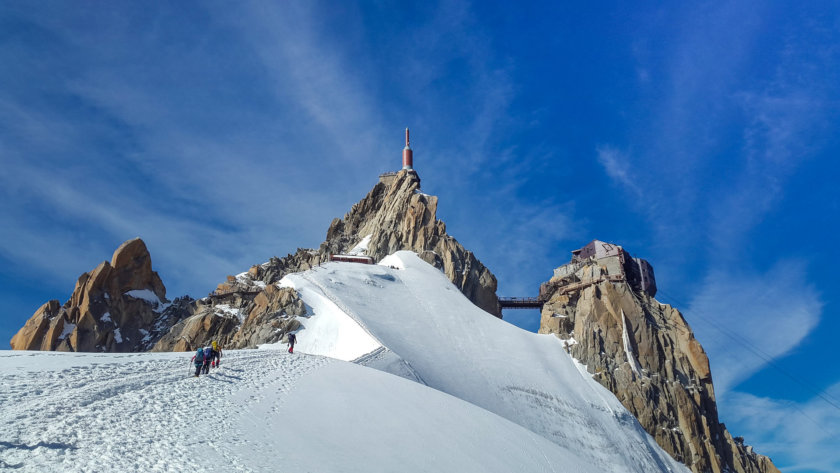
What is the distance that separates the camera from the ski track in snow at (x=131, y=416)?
47.7 feet

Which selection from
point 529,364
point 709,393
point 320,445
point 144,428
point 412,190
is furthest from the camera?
point 412,190

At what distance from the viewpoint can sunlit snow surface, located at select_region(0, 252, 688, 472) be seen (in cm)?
1573

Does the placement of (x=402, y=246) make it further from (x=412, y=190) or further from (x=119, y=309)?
(x=119, y=309)

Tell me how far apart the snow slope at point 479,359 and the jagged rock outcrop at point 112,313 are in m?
24.8

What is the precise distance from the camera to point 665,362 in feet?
227

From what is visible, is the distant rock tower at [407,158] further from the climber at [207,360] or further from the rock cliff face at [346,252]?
the climber at [207,360]

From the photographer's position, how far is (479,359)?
52.1 meters

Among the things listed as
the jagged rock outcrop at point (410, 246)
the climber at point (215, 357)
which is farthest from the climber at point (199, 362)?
the jagged rock outcrop at point (410, 246)

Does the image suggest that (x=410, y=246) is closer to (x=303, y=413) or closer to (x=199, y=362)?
(x=199, y=362)

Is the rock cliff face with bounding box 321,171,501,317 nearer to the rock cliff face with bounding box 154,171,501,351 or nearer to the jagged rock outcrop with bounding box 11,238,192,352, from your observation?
the rock cliff face with bounding box 154,171,501,351

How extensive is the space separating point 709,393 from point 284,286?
2058 inches

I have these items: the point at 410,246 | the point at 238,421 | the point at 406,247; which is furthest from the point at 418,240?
the point at 238,421

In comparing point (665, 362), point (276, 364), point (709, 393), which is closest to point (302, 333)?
point (276, 364)

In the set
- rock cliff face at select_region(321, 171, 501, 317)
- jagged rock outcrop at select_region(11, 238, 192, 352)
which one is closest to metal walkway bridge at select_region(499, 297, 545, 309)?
rock cliff face at select_region(321, 171, 501, 317)
